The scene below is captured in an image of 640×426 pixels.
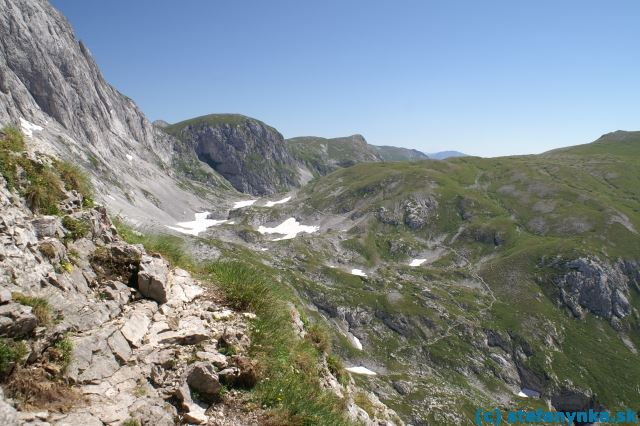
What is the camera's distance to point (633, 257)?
6845 inches

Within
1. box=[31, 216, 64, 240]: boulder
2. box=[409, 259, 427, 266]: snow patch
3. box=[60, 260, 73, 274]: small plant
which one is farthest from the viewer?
box=[409, 259, 427, 266]: snow patch

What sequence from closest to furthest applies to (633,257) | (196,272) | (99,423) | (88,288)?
(99,423)
(88,288)
(196,272)
(633,257)

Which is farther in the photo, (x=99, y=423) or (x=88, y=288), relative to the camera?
(x=88, y=288)

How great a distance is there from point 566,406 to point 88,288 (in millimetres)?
149877

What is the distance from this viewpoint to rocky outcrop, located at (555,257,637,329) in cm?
16188

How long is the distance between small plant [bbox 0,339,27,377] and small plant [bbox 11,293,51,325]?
720 millimetres

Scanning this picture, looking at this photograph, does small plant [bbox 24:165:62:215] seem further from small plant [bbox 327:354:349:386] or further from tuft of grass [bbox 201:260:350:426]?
small plant [bbox 327:354:349:386]

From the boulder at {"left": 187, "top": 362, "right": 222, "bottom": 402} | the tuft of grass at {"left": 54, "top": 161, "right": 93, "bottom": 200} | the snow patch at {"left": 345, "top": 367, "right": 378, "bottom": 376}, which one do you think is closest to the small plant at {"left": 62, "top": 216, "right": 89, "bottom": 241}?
the tuft of grass at {"left": 54, "top": 161, "right": 93, "bottom": 200}

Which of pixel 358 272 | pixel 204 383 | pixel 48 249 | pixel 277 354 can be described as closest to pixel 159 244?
pixel 48 249

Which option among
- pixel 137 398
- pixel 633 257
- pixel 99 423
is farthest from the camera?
pixel 633 257

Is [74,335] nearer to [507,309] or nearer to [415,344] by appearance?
[415,344]

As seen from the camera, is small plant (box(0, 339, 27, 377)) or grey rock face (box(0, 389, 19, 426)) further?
small plant (box(0, 339, 27, 377))

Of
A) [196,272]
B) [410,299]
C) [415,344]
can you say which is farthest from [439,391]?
[196,272]

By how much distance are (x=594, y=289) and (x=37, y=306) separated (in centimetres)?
19623
